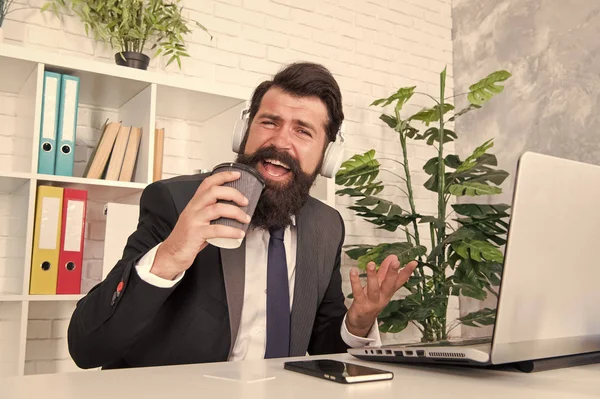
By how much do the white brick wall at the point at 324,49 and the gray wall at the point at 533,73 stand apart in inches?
10.3

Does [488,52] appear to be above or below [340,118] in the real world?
above

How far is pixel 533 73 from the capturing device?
3.35 metres

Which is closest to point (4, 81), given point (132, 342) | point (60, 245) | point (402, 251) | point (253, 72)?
point (60, 245)

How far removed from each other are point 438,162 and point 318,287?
164 cm

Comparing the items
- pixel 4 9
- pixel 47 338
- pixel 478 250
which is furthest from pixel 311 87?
pixel 47 338

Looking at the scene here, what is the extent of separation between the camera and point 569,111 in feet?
10.2

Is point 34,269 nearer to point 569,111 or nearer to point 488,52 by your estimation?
point 569,111

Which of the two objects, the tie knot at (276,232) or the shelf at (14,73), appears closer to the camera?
the tie knot at (276,232)

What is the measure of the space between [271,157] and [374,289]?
551mm

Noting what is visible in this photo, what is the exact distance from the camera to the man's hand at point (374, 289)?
4.40ft

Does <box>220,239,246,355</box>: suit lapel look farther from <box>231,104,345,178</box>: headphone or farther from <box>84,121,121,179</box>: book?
<box>84,121,121,179</box>: book

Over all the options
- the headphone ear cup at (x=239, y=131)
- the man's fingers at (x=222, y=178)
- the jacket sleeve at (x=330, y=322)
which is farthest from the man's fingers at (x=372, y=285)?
the headphone ear cup at (x=239, y=131)

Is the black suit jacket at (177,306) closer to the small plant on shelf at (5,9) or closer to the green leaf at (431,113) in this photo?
the small plant on shelf at (5,9)

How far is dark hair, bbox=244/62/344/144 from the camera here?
1856mm
